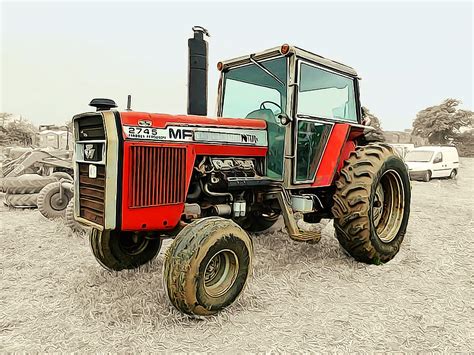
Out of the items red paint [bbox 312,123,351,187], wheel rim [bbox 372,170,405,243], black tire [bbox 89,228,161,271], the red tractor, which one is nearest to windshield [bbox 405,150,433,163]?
the red tractor

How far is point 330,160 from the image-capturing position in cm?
430

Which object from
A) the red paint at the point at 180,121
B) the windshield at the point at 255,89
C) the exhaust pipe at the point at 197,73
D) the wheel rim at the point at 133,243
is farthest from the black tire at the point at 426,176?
the wheel rim at the point at 133,243

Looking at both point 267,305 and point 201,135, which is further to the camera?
point 201,135

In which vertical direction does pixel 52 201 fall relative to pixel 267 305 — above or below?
above

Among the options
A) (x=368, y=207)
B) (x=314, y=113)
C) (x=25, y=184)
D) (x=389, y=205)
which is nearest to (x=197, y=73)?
(x=314, y=113)

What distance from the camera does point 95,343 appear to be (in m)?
2.56

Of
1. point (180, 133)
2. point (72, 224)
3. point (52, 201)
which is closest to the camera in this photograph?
point (180, 133)

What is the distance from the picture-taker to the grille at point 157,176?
122 inches

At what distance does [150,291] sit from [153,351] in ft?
2.92

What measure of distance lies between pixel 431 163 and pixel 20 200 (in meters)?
14.2

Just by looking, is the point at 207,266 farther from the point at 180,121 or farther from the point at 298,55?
the point at 298,55

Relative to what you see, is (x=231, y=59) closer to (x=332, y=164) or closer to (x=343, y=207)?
(x=332, y=164)

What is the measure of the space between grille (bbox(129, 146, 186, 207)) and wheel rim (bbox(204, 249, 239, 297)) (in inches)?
24.9

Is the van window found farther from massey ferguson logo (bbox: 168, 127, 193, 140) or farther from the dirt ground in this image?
massey ferguson logo (bbox: 168, 127, 193, 140)
